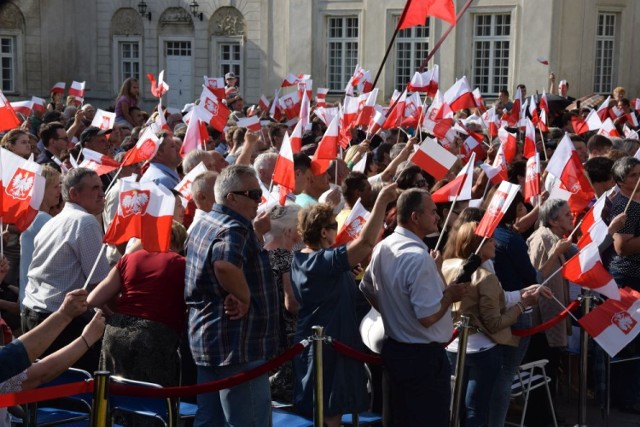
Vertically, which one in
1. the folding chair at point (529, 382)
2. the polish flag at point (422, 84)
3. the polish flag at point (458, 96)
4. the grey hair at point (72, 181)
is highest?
the polish flag at point (422, 84)

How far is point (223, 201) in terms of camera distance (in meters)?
6.04

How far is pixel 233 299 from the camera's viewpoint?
5.83 m

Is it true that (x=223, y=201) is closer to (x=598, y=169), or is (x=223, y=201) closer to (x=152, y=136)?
(x=152, y=136)

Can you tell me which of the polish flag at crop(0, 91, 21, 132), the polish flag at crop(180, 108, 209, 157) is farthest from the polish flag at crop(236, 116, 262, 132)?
the polish flag at crop(0, 91, 21, 132)

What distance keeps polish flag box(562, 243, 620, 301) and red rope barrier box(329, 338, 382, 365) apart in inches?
58.5

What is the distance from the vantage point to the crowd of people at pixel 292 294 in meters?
5.94

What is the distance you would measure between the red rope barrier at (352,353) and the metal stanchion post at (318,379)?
11 centimetres

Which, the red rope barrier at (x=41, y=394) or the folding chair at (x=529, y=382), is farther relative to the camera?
the folding chair at (x=529, y=382)

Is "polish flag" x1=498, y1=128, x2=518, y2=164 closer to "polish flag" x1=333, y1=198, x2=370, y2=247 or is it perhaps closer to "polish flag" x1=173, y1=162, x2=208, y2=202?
"polish flag" x1=173, y1=162, x2=208, y2=202

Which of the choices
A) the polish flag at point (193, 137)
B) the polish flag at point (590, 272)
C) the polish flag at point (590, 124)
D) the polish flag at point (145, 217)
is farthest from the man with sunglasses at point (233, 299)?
the polish flag at point (590, 124)

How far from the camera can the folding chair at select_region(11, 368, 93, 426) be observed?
6036mm

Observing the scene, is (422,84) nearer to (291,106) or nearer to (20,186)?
(291,106)

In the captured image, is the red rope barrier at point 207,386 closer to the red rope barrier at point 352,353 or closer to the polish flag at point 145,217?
the red rope barrier at point 352,353

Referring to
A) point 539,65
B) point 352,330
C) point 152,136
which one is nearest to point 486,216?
point 352,330
